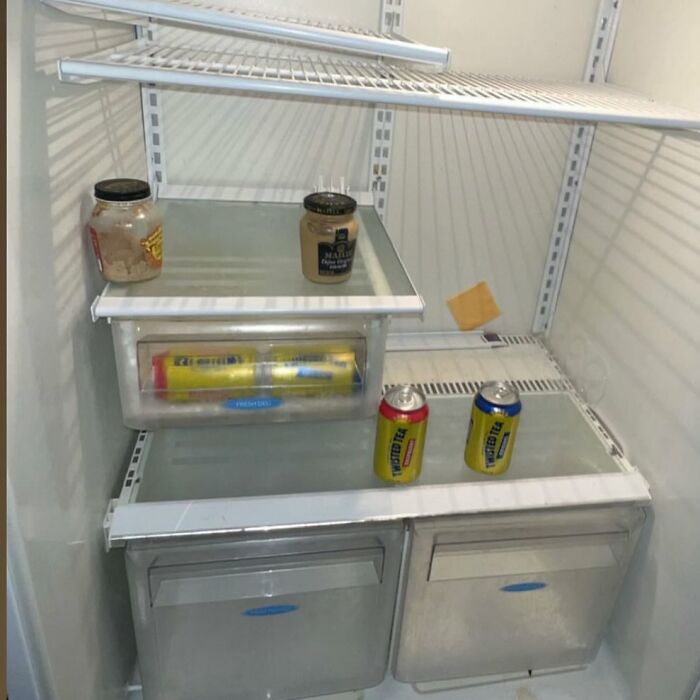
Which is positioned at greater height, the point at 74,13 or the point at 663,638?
the point at 74,13

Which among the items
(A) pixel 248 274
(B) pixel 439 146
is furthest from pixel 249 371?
(B) pixel 439 146

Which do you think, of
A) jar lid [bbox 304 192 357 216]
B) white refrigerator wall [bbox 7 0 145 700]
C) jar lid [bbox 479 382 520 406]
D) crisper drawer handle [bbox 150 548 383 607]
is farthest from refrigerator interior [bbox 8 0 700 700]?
jar lid [bbox 304 192 357 216]

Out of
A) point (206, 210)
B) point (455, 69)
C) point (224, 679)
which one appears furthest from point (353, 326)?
point (224, 679)

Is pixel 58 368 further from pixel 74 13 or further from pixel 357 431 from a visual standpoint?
pixel 357 431

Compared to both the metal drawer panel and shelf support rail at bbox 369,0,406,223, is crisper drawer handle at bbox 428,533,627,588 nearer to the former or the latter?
the metal drawer panel

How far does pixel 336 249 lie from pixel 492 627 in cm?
80

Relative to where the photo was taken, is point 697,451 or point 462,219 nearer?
point 697,451

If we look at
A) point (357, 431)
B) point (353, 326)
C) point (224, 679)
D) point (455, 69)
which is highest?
point (455, 69)

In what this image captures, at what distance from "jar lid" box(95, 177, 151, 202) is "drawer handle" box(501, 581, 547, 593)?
0.93 meters

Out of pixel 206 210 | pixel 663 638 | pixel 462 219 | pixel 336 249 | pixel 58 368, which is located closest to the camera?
pixel 58 368

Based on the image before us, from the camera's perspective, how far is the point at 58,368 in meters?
0.84

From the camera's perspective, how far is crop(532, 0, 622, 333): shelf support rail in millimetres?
1311

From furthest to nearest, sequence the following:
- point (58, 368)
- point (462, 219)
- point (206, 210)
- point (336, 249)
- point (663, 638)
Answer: point (462, 219) → point (206, 210) → point (663, 638) → point (336, 249) → point (58, 368)

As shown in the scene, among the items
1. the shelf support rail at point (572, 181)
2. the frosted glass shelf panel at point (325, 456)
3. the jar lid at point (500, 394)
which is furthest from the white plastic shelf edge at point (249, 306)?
the shelf support rail at point (572, 181)
